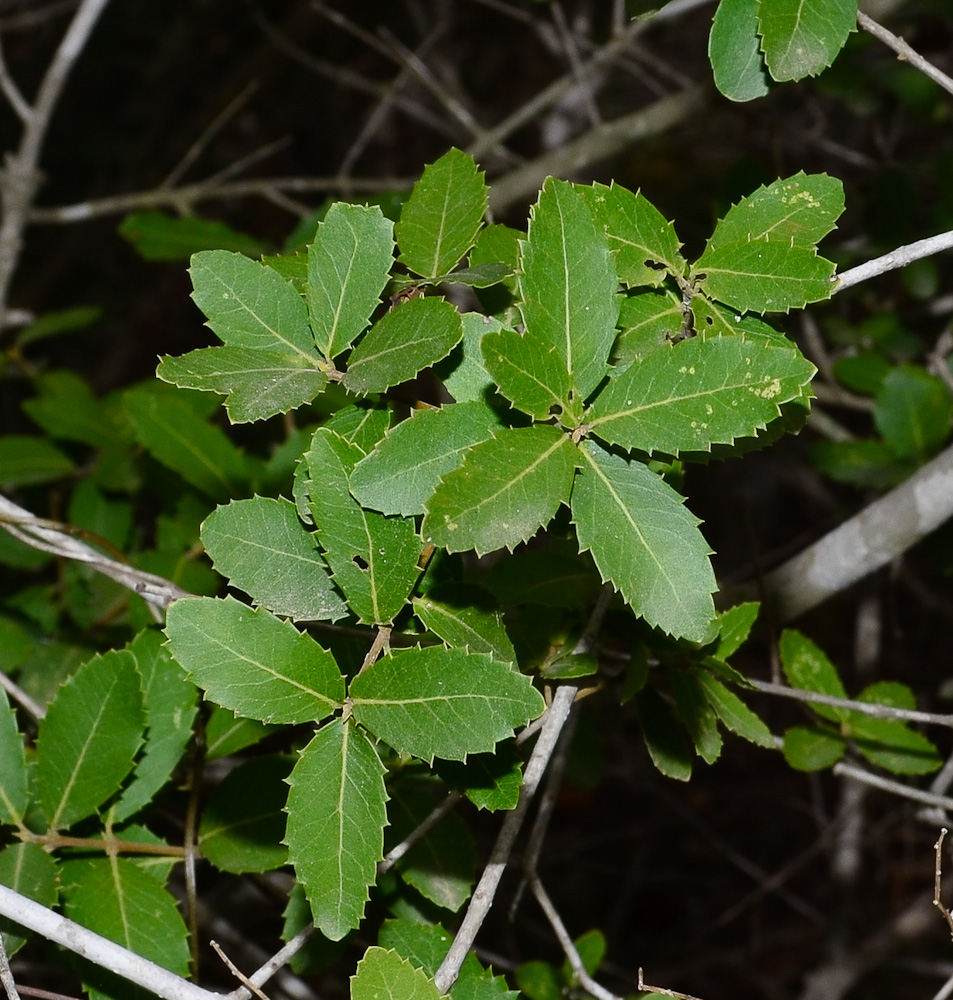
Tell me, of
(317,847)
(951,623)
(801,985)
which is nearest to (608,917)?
(801,985)

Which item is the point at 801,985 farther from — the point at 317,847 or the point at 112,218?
the point at 112,218

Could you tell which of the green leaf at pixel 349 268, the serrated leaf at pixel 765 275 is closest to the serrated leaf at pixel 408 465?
the green leaf at pixel 349 268

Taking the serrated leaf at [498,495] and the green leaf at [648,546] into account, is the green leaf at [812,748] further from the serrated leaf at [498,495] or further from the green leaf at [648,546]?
the serrated leaf at [498,495]

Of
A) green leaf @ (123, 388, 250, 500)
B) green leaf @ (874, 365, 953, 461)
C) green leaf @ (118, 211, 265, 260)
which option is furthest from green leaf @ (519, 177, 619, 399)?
green leaf @ (118, 211, 265, 260)

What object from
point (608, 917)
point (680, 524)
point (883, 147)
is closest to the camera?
point (680, 524)

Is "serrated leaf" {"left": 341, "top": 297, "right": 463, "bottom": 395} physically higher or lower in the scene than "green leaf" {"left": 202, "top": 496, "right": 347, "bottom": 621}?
higher

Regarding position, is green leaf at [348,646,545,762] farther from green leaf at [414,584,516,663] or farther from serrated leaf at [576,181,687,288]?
serrated leaf at [576,181,687,288]
